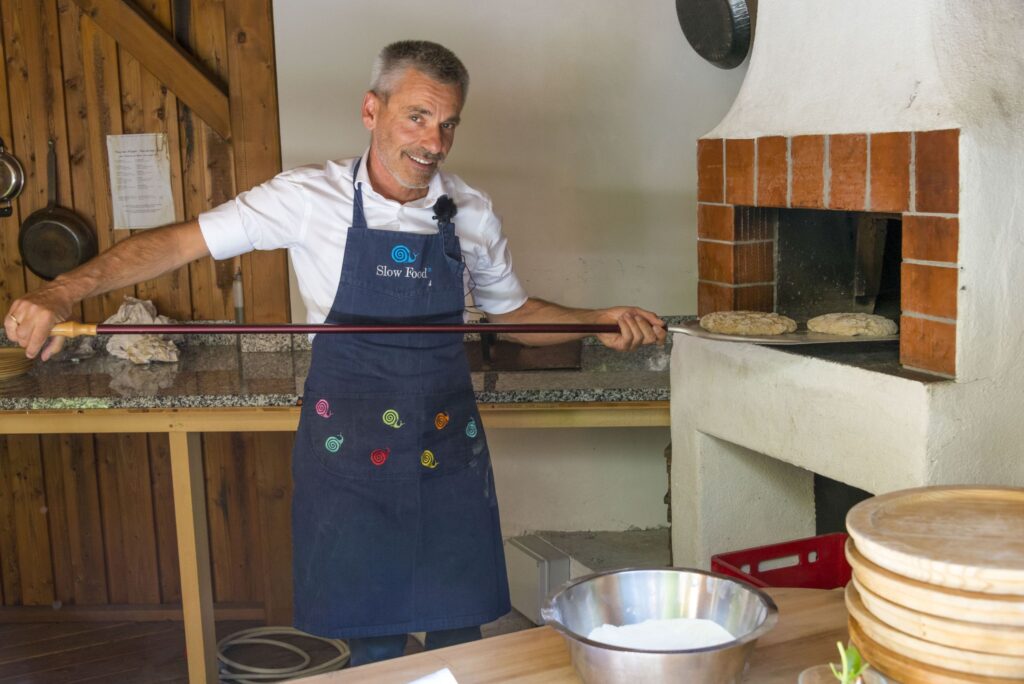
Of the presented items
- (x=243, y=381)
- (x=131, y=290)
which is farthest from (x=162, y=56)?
(x=243, y=381)

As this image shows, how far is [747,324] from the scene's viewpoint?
2.44 metres

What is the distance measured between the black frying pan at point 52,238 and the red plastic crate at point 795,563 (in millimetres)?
2605

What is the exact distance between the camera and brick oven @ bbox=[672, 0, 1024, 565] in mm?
2061

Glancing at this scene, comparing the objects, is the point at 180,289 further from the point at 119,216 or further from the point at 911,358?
the point at 911,358

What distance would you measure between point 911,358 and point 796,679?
37.3 inches

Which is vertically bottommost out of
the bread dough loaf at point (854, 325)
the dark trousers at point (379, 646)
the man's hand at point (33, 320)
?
the dark trousers at point (379, 646)

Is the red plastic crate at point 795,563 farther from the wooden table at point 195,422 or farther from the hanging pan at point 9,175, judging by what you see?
the hanging pan at point 9,175

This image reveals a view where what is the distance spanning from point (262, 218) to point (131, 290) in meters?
1.47

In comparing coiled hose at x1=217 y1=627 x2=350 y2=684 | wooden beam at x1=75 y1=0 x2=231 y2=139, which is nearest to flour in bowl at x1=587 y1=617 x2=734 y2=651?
coiled hose at x1=217 y1=627 x2=350 y2=684

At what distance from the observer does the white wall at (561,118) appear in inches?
141

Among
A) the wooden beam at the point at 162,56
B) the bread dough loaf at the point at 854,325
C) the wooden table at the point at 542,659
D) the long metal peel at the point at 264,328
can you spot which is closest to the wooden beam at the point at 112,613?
the wooden beam at the point at 162,56

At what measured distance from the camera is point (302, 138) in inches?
143

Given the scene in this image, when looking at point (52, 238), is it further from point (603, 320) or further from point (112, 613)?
point (603, 320)

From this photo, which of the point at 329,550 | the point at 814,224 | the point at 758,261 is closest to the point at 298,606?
the point at 329,550
